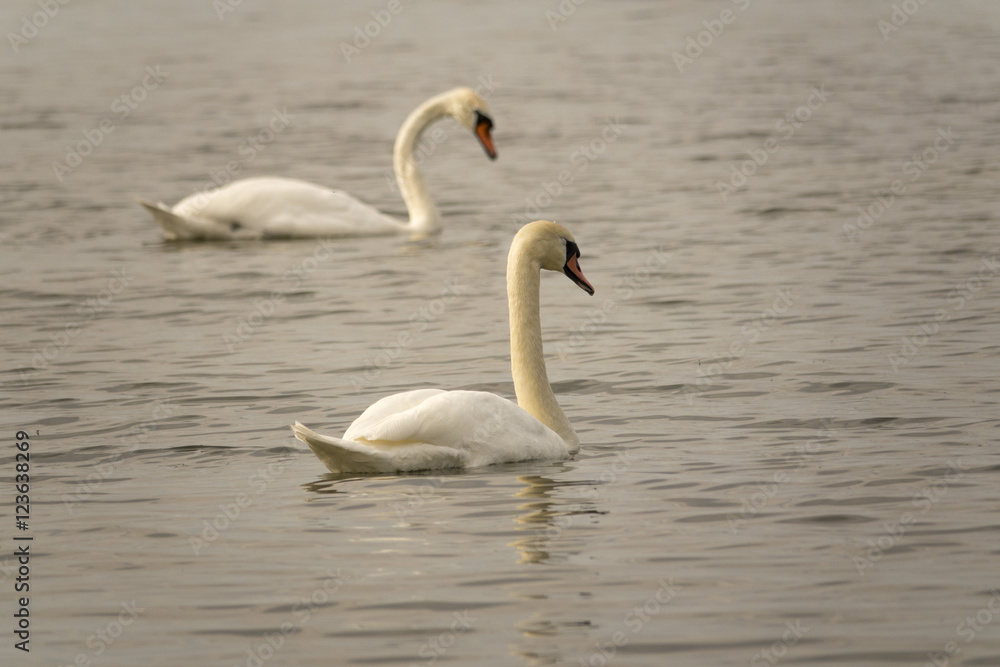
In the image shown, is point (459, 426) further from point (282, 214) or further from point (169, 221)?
point (169, 221)

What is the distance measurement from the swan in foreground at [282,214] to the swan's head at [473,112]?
36.3 inches

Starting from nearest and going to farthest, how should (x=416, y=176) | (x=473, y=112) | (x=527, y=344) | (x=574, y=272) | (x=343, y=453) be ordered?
(x=343, y=453), (x=527, y=344), (x=574, y=272), (x=416, y=176), (x=473, y=112)

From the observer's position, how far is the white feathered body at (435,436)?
8.12 m

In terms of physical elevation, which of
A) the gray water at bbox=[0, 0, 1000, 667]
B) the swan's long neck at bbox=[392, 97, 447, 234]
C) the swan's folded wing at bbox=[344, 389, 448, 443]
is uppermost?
the swan's long neck at bbox=[392, 97, 447, 234]

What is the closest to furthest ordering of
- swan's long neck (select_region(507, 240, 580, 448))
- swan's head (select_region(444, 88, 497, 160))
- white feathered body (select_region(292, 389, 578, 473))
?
white feathered body (select_region(292, 389, 578, 473)) → swan's long neck (select_region(507, 240, 580, 448)) → swan's head (select_region(444, 88, 497, 160))

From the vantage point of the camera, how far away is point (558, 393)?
417 inches

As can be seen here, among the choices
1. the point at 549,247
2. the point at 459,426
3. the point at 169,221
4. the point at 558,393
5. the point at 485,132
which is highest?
the point at 485,132

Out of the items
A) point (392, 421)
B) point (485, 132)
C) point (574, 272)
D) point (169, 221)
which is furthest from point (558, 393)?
point (485, 132)

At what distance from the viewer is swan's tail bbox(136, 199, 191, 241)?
1722cm

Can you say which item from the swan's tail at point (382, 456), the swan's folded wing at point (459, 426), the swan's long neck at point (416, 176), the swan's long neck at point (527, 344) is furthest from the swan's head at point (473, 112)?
the swan's tail at point (382, 456)

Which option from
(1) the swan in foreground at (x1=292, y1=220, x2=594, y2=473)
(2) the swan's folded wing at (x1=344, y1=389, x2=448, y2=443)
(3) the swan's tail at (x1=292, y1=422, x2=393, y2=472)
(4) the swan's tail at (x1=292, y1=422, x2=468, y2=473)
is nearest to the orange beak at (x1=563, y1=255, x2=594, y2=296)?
(1) the swan in foreground at (x1=292, y1=220, x2=594, y2=473)

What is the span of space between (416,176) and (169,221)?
9.06 feet

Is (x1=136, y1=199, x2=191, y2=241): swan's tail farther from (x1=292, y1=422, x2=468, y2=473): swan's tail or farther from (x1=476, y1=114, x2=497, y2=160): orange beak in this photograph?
(x1=292, y1=422, x2=468, y2=473): swan's tail

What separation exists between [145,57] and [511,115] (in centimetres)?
1843
